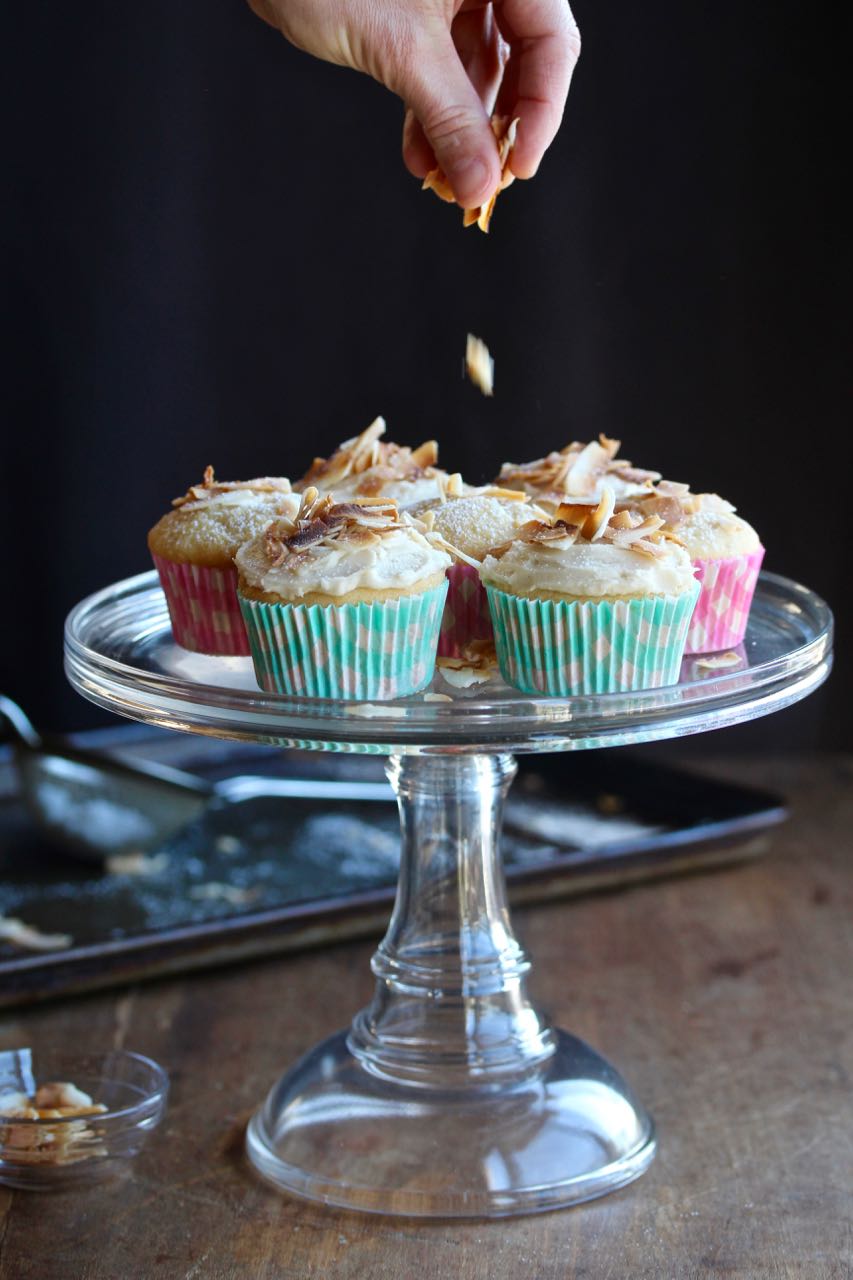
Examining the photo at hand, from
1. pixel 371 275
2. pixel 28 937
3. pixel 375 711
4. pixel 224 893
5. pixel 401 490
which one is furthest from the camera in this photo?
pixel 371 275

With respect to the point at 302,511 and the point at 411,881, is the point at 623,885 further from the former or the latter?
the point at 302,511

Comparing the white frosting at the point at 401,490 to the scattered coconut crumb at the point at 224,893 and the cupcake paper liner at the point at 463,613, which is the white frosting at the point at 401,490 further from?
the scattered coconut crumb at the point at 224,893

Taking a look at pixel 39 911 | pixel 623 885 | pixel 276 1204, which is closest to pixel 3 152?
pixel 39 911

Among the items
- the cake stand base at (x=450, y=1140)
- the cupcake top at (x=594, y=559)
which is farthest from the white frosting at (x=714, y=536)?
the cake stand base at (x=450, y=1140)

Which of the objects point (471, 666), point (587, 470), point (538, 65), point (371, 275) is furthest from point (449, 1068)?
point (371, 275)

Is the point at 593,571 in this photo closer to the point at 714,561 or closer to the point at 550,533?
the point at 550,533

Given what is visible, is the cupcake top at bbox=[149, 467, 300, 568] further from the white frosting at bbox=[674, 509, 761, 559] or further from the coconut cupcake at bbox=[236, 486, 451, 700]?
the white frosting at bbox=[674, 509, 761, 559]
